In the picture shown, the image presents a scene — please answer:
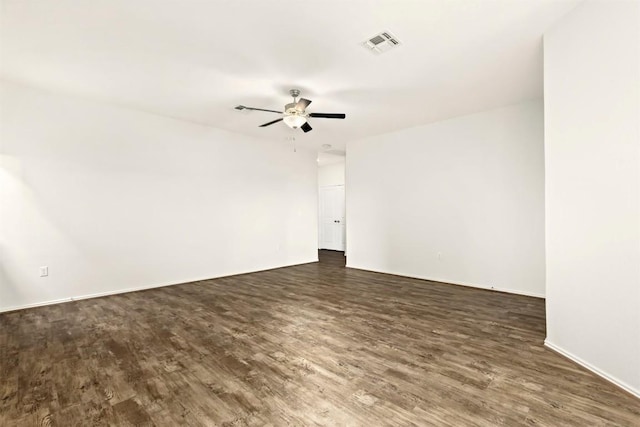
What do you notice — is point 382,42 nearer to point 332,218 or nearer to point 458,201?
point 458,201

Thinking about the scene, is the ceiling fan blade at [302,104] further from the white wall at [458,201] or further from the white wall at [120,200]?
the white wall at [458,201]

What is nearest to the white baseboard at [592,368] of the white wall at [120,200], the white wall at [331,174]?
the white wall at [120,200]

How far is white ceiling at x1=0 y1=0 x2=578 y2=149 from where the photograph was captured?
2.41 metres

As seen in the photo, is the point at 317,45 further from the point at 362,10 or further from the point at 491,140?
the point at 491,140

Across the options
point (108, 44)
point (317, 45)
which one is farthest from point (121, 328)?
point (317, 45)

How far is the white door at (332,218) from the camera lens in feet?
31.4

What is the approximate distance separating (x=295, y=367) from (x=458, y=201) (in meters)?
4.12

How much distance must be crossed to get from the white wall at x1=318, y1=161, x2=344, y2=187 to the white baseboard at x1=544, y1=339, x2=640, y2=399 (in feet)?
24.0

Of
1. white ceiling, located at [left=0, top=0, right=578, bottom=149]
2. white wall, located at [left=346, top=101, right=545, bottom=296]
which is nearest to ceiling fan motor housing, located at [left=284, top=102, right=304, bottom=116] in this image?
white ceiling, located at [left=0, top=0, right=578, bottom=149]

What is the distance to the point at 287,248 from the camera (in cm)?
696

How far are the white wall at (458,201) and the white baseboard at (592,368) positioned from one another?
2.06m

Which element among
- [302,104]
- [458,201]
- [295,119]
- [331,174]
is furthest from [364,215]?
[331,174]

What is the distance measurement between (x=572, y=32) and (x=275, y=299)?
432cm

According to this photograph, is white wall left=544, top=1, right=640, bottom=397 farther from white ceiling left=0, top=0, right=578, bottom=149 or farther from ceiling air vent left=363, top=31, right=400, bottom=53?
ceiling air vent left=363, top=31, right=400, bottom=53
